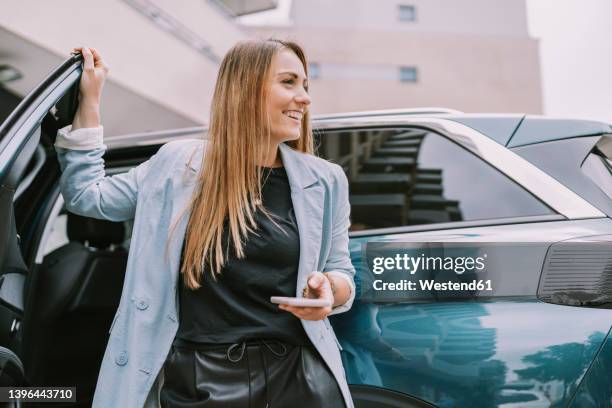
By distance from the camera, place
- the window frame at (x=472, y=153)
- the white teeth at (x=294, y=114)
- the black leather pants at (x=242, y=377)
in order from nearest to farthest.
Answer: the black leather pants at (x=242, y=377), the white teeth at (x=294, y=114), the window frame at (x=472, y=153)

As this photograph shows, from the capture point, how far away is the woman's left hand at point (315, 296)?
4.12 ft

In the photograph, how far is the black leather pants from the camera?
1.32 metres

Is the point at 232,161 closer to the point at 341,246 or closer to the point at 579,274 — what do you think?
the point at 341,246

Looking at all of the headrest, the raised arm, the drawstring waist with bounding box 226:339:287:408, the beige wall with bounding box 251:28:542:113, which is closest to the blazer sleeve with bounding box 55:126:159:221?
the raised arm

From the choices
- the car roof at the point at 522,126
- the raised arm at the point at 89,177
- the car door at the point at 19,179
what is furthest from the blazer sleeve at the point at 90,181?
the car roof at the point at 522,126

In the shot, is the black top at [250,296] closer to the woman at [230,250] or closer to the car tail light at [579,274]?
the woman at [230,250]

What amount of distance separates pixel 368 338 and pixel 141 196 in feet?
2.80

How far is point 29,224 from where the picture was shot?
7.86 ft

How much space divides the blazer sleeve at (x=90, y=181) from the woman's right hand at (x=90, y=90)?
0.12ft

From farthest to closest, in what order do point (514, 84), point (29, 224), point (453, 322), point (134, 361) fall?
point (514, 84) → point (29, 224) → point (453, 322) → point (134, 361)

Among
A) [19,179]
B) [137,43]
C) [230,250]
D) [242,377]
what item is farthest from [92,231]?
[137,43]

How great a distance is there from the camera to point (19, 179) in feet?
6.03

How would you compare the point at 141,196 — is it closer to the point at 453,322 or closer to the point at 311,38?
the point at 453,322

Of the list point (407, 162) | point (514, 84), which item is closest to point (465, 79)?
point (514, 84)
